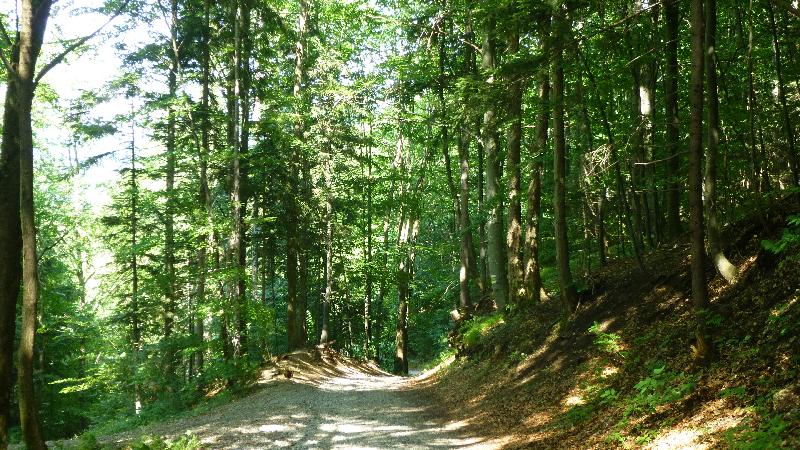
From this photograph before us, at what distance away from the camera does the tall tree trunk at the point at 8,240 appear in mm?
7664

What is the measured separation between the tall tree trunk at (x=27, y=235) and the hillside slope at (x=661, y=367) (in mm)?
6753

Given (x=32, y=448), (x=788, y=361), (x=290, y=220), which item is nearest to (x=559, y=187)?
(x=788, y=361)

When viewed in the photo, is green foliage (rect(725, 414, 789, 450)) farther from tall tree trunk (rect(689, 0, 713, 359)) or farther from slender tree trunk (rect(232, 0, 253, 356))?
slender tree trunk (rect(232, 0, 253, 356))

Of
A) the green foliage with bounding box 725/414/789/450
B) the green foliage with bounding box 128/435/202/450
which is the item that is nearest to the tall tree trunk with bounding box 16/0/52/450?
the green foliage with bounding box 128/435/202/450

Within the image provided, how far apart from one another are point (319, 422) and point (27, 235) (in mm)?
5580

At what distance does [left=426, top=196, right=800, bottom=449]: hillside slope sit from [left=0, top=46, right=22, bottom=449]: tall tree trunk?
7.19 metres

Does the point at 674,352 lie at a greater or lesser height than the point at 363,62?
lesser

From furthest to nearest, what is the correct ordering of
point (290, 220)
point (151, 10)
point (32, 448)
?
point (290, 220), point (151, 10), point (32, 448)

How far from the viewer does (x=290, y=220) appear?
20078 mm

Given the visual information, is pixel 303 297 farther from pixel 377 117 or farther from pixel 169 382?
pixel 377 117

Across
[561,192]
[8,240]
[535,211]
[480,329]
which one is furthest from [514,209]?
[8,240]

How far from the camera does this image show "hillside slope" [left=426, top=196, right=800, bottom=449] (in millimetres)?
4855

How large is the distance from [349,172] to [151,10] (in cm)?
913

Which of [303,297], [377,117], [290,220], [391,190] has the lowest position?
[303,297]
